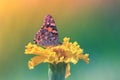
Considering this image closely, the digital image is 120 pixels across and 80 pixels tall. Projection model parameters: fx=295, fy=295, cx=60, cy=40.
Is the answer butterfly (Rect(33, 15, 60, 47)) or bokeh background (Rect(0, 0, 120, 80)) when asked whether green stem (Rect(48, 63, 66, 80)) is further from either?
bokeh background (Rect(0, 0, 120, 80))

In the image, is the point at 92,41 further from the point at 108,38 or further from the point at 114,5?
the point at 114,5

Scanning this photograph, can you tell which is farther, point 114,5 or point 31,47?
point 114,5

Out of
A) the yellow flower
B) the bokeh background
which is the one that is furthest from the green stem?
the bokeh background

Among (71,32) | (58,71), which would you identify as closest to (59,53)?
(58,71)

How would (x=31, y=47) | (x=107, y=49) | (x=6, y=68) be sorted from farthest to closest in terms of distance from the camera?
(x=6, y=68) < (x=107, y=49) < (x=31, y=47)

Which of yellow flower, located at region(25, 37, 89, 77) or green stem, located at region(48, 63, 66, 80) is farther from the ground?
yellow flower, located at region(25, 37, 89, 77)

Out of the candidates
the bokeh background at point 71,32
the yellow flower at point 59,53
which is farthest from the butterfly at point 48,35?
the bokeh background at point 71,32

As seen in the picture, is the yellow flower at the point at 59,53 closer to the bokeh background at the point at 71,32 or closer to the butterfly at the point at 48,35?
the butterfly at the point at 48,35

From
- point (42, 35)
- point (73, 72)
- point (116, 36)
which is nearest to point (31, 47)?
point (42, 35)
